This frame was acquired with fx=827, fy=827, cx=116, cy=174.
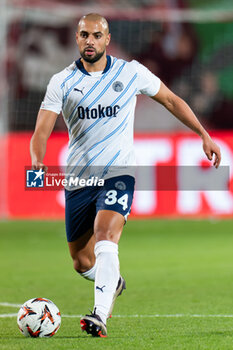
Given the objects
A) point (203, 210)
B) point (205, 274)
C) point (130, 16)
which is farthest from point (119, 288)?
point (130, 16)

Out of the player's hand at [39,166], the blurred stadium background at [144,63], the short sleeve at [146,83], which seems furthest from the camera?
the blurred stadium background at [144,63]

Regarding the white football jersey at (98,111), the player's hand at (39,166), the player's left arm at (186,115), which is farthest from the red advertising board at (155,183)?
the player's hand at (39,166)

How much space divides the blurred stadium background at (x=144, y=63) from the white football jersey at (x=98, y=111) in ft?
35.0

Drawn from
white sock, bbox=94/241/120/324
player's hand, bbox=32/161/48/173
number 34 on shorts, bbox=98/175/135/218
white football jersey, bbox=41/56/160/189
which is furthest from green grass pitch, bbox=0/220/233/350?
white football jersey, bbox=41/56/160/189

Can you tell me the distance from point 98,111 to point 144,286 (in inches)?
121

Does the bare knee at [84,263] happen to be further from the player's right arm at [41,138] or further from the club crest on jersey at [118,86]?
the club crest on jersey at [118,86]

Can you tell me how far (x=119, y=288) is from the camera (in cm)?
609

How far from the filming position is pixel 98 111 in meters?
5.90

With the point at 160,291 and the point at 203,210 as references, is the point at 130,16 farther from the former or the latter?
the point at 160,291

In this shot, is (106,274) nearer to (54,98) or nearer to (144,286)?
(54,98)

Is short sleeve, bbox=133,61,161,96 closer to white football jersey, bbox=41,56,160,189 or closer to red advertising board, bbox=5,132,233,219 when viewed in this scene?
white football jersey, bbox=41,56,160,189

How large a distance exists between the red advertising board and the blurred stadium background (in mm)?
20

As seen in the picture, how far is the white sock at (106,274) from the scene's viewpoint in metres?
5.46

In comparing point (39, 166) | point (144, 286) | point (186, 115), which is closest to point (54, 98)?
point (39, 166)
